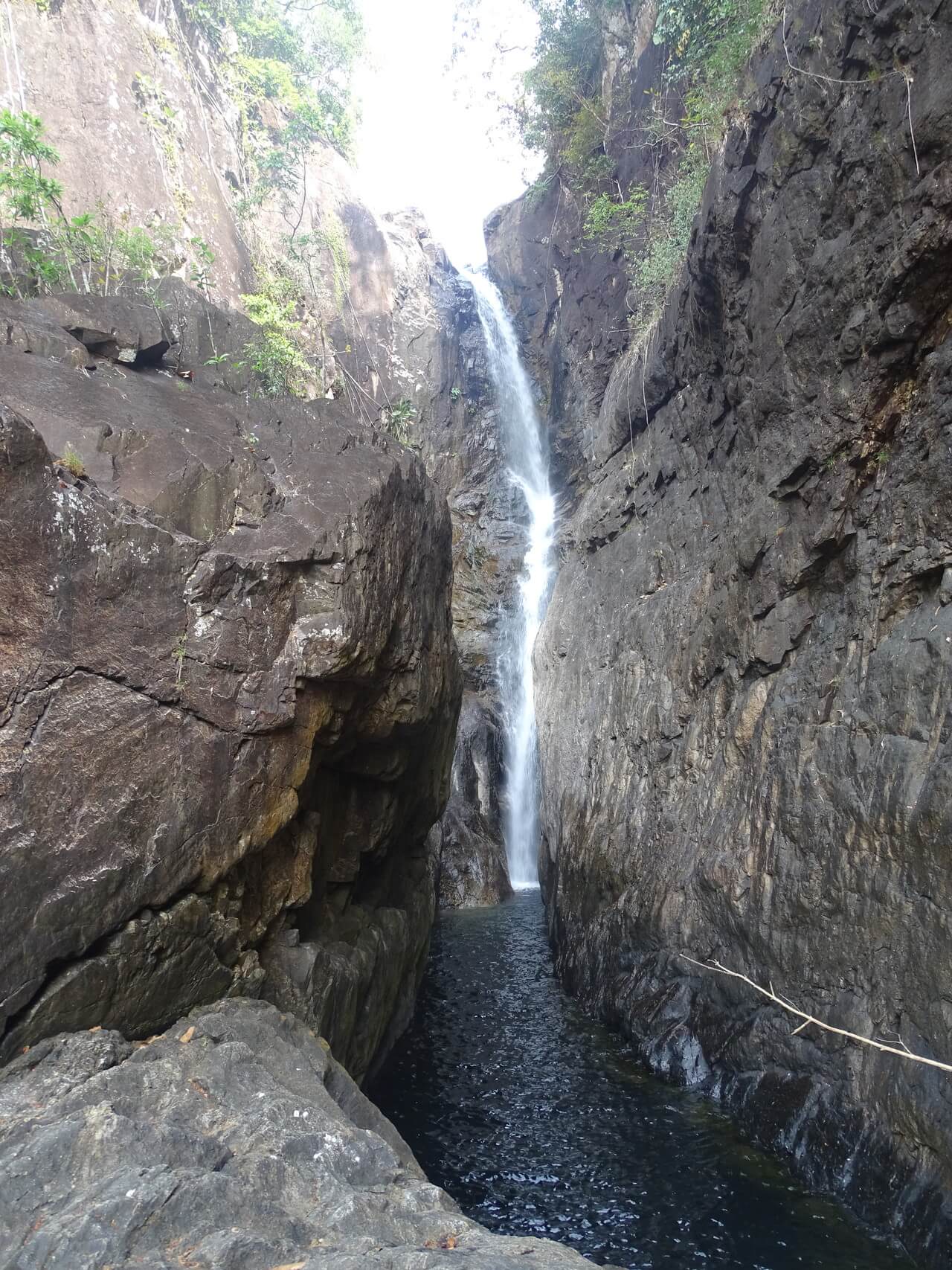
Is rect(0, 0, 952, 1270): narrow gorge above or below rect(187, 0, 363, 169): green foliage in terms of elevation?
below

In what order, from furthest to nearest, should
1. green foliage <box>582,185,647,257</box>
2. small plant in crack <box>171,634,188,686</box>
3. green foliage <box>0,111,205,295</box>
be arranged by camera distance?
1. green foliage <box>582,185,647,257</box>
2. green foliage <box>0,111,205,295</box>
3. small plant in crack <box>171,634,188,686</box>

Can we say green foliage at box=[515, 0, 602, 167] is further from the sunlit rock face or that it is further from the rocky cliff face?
the sunlit rock face

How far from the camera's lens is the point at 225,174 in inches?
776

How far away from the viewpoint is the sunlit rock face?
196 inches

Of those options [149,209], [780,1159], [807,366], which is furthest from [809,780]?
[149,209]

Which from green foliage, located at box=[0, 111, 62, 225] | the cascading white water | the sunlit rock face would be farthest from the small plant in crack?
the cascading white water

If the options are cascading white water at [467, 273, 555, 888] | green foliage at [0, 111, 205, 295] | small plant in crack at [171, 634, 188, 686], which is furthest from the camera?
cascading white water at [467, 273, 555, 888]

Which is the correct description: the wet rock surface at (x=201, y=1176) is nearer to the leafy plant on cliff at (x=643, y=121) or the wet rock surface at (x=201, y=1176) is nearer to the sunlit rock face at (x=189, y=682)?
the sunlit rock face at (x=189, y=682)

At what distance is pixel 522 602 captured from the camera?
76.3 ft

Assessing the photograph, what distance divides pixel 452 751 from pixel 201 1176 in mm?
9099

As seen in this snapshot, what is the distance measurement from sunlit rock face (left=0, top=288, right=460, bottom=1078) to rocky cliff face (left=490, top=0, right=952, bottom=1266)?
12.2 feet

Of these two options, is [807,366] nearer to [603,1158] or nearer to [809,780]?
[809,780]

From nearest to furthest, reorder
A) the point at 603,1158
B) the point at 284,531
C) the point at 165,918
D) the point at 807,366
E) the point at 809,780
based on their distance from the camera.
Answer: the point at 165,918, the point at 284,531, the point at 603,1158, the point at 809,780, the point at 807,366

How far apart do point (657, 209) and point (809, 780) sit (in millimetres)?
13948
